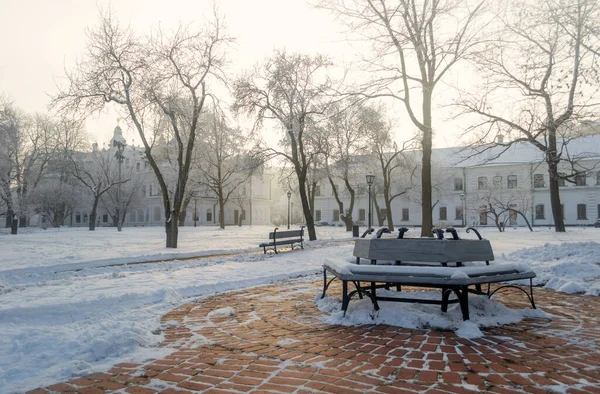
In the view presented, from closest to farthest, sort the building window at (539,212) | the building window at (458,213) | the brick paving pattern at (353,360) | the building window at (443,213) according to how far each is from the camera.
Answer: the brick paving pattern at (353,360) → the building window at (539,212) → the building window at (458,213) → the building window at (443,213)

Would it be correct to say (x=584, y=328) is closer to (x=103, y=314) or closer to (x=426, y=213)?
(x=103, y=314)

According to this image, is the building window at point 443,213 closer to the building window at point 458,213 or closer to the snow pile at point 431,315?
the building window at point 458,213

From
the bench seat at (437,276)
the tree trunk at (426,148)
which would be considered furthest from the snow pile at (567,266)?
the tree trunk at (426,148)

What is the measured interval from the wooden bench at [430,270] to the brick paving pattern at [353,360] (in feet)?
1.66

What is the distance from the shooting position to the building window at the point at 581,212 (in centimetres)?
4906

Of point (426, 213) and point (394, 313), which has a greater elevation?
point (426, 213)

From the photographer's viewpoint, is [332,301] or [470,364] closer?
[470,364]

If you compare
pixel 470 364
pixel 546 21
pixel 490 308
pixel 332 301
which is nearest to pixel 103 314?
pixel 332 301

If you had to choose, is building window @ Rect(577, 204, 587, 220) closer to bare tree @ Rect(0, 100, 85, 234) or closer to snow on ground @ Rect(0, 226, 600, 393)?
snow on ground @ Rect(0, 226, 600, 393)

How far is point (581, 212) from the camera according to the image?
49281 millimetres

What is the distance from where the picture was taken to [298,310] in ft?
19.1

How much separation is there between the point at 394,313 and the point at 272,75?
17.2 meters

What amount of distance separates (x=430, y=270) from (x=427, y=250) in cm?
45

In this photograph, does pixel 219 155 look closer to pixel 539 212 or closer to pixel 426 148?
pixel 426 148
